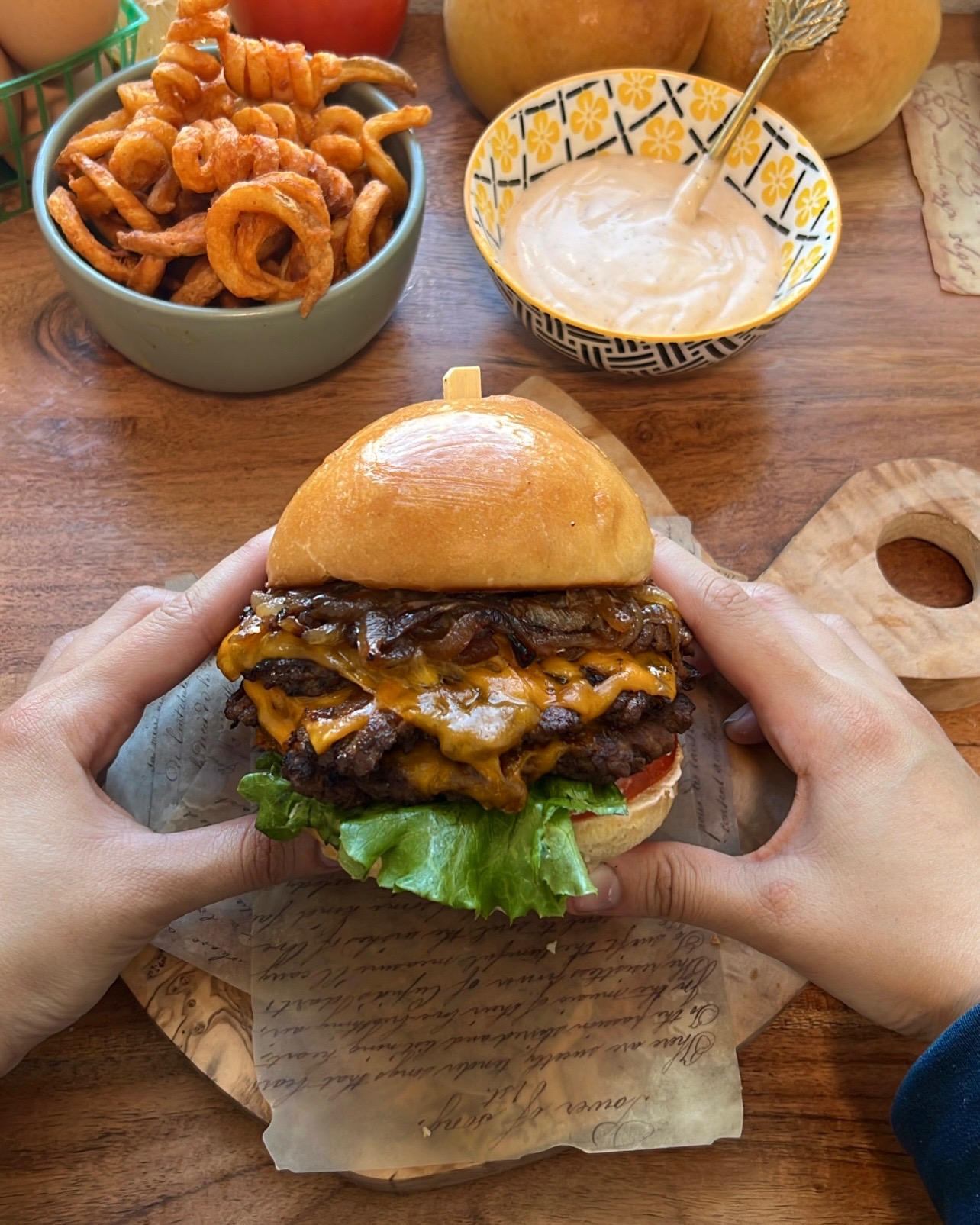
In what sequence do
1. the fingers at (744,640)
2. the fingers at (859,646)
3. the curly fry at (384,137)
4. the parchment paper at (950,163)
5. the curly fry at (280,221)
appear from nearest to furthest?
the fingers at (744,640), the fingers at (859,646), the curly fry at (280,221), the curly fry at (384,137), the parchment paper at (950,163)

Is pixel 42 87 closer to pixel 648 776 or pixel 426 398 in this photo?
pixel 426 398

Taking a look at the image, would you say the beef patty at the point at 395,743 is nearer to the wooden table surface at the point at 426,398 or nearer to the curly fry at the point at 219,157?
the wooden table surface at the point at 426,398

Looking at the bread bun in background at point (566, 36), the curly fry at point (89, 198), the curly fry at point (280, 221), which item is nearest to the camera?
the curly fry at point (280, 221)

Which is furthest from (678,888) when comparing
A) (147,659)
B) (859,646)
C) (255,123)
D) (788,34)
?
(788,34)

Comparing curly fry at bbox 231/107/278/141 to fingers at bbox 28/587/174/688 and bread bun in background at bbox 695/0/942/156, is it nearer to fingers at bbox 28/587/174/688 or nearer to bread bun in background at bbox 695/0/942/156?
fingers at bbox 28/587/174/688

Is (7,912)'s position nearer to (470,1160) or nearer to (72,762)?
(72,762)

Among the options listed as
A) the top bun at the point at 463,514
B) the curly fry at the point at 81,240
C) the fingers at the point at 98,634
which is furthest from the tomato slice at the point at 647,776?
the curly fry at the point at 81,240

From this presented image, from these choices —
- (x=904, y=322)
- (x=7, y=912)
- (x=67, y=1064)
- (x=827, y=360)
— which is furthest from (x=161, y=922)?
(x=904, y=322)

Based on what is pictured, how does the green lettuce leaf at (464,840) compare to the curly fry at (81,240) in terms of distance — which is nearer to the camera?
the green lettuce leaf at (464,840)
